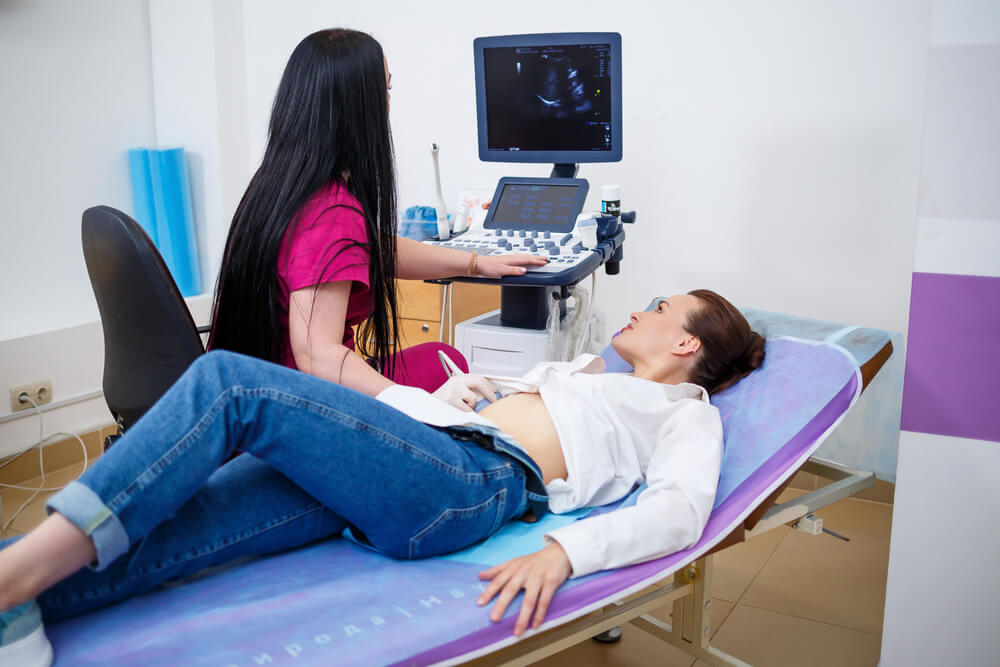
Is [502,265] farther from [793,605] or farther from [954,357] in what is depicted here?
[793,605]

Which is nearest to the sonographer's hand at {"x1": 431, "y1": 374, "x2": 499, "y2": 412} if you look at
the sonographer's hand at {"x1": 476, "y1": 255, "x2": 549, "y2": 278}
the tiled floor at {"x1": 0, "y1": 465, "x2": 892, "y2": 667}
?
the sonographer's hand at {"x1": 476, "y1": 255, "x2": 549, "y2": 278}

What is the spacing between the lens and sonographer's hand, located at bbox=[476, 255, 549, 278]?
2.03 metres

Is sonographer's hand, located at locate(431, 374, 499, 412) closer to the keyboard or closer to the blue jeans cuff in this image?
the keyboard

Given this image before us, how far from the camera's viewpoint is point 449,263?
205 cm

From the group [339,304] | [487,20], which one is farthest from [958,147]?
[487,20]

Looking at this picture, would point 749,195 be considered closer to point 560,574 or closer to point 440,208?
point 440,208

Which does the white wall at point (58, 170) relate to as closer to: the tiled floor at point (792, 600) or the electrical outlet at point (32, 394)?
the electrical outlet at point (32, 394)

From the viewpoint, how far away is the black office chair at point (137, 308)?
4.85 ft

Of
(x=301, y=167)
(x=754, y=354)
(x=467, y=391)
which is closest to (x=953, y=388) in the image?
(x=754, y=354)

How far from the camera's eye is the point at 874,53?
94.7 inches

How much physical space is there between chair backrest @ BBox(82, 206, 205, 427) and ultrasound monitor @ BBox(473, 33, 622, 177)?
117cm

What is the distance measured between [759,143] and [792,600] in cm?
135

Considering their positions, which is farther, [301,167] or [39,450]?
[39,450]

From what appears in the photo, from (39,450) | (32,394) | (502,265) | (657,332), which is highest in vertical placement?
(502,265)
